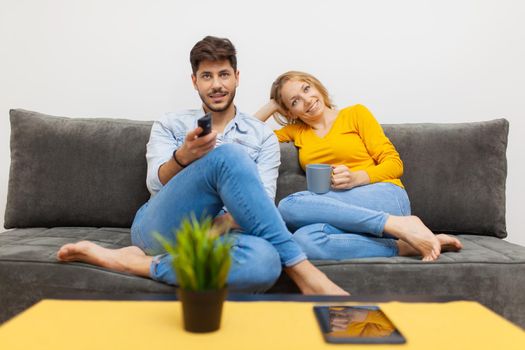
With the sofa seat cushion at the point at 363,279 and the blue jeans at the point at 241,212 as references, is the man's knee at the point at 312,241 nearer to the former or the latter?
the sofa seat cushion at the point at 363,279

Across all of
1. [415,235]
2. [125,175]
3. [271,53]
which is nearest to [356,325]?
[415,235]

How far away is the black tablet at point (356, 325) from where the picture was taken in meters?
0.92

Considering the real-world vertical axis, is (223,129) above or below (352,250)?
above

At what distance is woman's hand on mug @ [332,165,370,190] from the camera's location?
2021mm

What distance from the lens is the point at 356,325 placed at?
3.23ft

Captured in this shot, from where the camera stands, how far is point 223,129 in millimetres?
2156

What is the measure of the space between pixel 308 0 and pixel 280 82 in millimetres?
589

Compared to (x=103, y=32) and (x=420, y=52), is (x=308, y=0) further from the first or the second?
(x=103, y=32)

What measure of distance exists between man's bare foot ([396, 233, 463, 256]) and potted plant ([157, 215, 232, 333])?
1.09m

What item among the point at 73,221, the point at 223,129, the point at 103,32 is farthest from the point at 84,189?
the point at 103,32

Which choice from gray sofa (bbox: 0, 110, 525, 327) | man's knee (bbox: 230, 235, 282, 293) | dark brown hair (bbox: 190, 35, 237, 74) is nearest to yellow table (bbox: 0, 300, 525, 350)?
man's knee (bbox: 230, 235, 282, 293)

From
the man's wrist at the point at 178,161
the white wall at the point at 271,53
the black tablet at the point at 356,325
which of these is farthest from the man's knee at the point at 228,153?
the white wall at the point at 271,53

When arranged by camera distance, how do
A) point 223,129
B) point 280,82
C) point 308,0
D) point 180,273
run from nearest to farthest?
1. point 180,273
2. point 223,129
3. point 280,82
4. point 308,0

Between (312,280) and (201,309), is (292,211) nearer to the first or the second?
(312,280)
